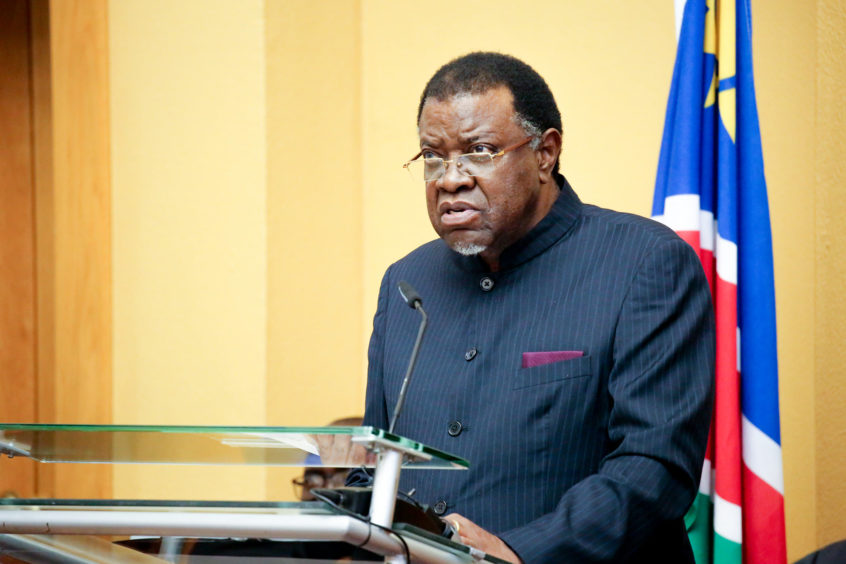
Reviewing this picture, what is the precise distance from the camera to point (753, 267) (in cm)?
273

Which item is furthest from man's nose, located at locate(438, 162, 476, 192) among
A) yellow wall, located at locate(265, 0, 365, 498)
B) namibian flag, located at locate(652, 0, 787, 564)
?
yellow wall, located at locate(265, 0, 365, 498)

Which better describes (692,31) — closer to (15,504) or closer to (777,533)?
(777,533)

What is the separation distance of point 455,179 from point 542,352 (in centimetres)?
41

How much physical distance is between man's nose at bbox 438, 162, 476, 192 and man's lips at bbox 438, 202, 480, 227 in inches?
1.4

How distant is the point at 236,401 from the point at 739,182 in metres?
1.84

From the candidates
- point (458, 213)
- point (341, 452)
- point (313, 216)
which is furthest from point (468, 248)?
point (313, 216)

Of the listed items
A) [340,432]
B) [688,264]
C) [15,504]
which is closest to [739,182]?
[688,264]

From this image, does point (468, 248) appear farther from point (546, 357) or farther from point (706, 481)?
point (706, 481)

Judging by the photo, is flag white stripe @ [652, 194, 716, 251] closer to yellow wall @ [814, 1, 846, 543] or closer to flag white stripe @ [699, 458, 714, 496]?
yellow wall @ [814, 1, 846, 543]

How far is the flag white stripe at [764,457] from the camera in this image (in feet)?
8.71

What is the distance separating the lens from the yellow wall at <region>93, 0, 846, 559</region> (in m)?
3.09

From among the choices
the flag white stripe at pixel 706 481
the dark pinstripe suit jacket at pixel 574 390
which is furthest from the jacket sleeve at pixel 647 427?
the flag white stripe at pixel 706 481

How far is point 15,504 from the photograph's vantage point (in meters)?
1.28

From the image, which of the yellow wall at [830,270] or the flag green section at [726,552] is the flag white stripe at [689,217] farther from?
the flag green section at [726,552]
